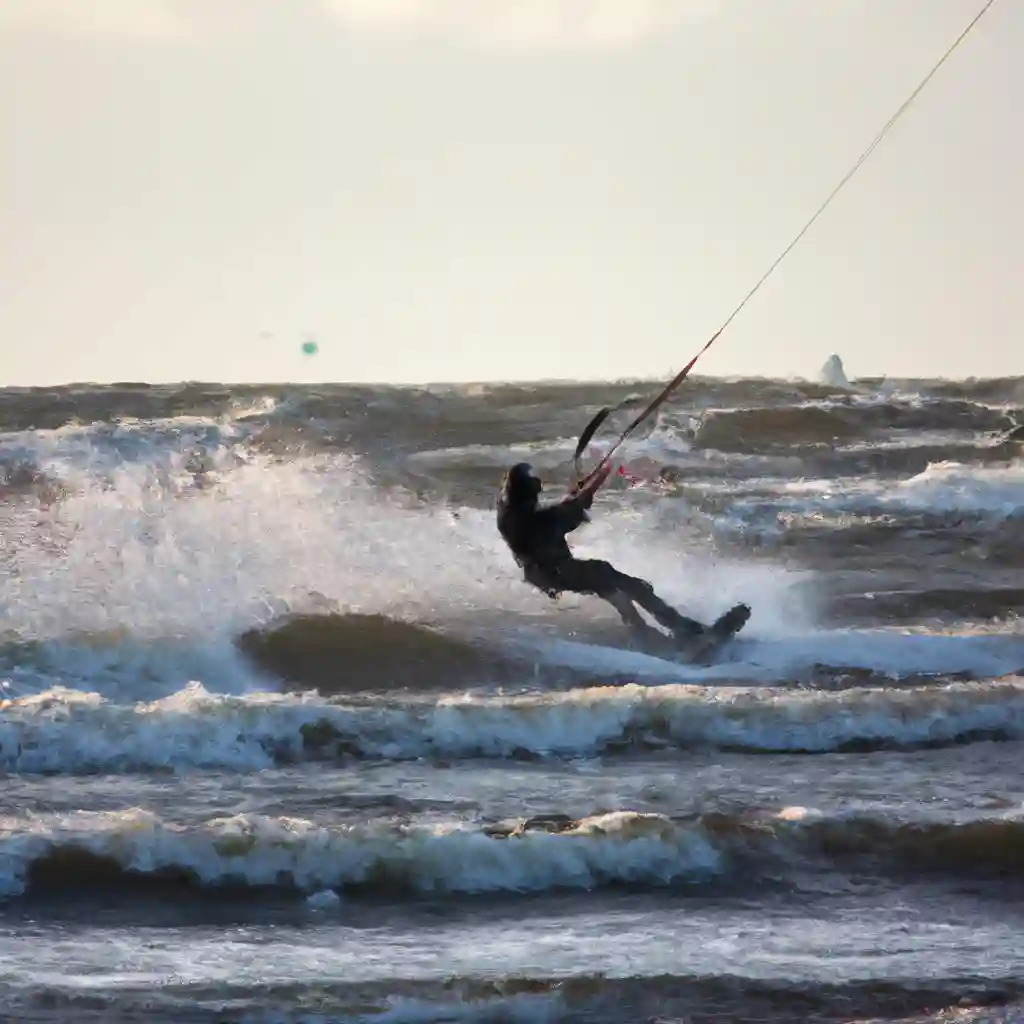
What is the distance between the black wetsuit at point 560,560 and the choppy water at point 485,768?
1.51 feet

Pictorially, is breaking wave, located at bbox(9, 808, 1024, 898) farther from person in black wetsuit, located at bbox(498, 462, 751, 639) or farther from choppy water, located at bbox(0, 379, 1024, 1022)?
person in black wetsuit, located at bbox(498, 462, 751, 639)

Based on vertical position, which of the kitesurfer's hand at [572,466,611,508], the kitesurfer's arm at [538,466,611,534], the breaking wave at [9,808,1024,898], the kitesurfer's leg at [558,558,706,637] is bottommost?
the breaking wave at [9,808,1024,898]

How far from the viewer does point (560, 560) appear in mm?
11617

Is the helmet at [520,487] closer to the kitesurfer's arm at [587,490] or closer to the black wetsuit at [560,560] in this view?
the black wetsuit at [560,560]

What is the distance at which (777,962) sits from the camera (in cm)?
595

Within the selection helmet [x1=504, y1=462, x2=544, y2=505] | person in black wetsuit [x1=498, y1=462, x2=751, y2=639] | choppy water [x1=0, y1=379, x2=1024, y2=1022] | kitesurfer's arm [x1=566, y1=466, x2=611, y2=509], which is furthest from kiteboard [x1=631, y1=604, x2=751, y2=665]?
helmet [x1=504, y1=462, x2=544, y2=505]

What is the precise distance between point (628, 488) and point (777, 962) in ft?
Answer: 51.9

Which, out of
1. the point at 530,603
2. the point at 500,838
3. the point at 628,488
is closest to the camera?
the point at 500,838

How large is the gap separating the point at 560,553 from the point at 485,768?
272cm

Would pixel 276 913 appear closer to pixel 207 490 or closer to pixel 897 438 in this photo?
pixel 207 490

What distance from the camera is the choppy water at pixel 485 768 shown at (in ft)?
19.4

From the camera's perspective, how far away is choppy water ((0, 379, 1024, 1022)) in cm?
591

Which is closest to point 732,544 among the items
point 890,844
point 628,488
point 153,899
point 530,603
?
point 628,488

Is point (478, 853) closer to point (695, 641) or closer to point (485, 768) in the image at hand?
Result: point (485, 768)
